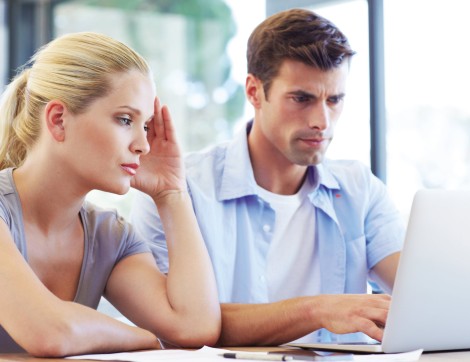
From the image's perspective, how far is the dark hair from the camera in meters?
2.14

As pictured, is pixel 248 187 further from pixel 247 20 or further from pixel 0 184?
pixel 247 20

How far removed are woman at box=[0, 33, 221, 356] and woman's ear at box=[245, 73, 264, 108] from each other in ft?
1.98

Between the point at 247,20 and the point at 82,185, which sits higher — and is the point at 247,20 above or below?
above

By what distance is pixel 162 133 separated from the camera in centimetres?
189

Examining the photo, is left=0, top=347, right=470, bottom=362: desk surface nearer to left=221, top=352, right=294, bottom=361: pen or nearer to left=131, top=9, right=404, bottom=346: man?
left=221, top=352, right=294, bottom=361: pen

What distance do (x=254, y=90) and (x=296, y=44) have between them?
8.9 inches

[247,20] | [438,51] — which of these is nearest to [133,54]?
[438,51]

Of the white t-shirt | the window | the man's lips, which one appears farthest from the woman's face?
the window

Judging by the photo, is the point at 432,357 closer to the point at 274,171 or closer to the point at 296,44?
the point at 274,171

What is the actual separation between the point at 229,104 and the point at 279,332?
250 centimetres

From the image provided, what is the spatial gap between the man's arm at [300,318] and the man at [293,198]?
12.3 inches

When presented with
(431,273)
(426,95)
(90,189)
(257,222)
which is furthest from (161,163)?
(426,95)

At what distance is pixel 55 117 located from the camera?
162 cm

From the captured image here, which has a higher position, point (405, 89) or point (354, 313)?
point (405, 89)
